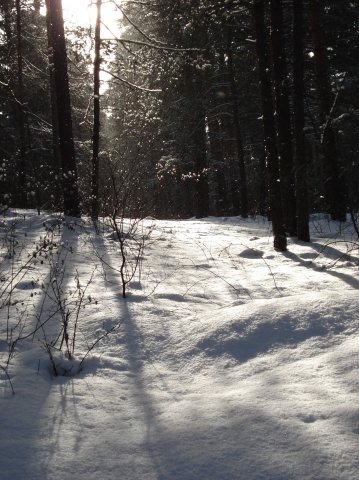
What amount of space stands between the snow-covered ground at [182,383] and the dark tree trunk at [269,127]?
2506 mm

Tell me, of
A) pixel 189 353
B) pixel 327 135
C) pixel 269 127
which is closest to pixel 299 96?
pixel 269 127

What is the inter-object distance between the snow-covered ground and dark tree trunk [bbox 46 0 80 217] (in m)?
4.15

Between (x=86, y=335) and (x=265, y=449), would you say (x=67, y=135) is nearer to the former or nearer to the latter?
(x=86, y=335)

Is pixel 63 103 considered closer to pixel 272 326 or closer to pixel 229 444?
pixel 272 326

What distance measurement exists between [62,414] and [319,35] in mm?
11836

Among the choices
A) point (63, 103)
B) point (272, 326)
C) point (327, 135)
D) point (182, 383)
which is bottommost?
point (182, 383)

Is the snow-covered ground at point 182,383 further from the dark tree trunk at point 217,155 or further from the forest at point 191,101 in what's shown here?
the dark tree trunk at point 217,155

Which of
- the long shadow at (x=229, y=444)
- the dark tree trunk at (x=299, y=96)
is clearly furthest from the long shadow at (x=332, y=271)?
the long shadow at (x=229, y=444)

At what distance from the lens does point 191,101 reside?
18.4 meters

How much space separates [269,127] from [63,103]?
178 inches

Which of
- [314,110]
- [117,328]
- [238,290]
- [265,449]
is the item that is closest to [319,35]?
[314,110]

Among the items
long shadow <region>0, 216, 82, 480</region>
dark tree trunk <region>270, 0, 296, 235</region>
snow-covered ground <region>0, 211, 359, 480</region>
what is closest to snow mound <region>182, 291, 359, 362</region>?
snow-covered ground <region>0, 211, 359, 480</region>

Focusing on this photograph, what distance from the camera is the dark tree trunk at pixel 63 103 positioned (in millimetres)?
8820

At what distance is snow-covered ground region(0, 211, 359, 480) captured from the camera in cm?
179
